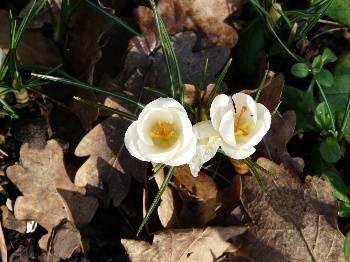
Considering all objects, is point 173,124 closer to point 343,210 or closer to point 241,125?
point 241,125

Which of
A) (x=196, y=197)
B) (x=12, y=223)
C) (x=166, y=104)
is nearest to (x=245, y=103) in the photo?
(x=166, y=104)

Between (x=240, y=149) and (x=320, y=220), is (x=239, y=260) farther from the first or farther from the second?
(x=240, y=149)

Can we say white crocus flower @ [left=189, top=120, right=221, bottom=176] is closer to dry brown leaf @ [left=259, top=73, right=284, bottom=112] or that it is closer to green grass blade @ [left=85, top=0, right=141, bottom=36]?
dry brown leaf @ [left=259, top=73, right=284, bottom=112]

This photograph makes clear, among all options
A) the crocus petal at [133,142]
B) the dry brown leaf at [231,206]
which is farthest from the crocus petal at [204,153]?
the dry brown leaf at [231,206]

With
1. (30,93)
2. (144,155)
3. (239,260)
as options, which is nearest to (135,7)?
(30,93)

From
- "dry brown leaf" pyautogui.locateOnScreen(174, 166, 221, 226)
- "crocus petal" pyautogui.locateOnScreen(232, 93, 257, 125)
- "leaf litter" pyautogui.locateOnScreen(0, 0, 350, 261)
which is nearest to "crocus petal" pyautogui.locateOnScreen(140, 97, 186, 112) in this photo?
"crocus petal" pyautogui.locateOnScreen(232, 93, 257, 125)

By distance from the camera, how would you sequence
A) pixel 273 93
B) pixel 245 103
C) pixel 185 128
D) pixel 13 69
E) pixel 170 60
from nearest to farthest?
pixel 185 128 < pixel 245 103 < pixel 170 60 < pixel 13 69 < pixel 273 93
